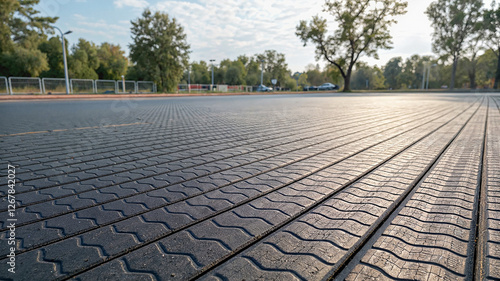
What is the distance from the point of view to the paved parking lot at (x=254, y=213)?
5.90ft

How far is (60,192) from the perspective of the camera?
3.08 metres

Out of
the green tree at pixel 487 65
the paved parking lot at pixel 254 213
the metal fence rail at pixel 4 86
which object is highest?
the green tree at pixel 487 65

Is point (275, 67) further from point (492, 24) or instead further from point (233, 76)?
point (492, 24)

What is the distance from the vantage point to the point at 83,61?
52531 mm

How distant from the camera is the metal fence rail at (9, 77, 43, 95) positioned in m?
28.1

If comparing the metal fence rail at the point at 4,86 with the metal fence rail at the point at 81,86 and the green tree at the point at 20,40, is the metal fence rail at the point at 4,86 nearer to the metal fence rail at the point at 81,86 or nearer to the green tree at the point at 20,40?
the metal fence rail at the point at 81,86

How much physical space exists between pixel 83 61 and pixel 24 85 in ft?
87.8

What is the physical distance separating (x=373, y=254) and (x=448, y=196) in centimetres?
161

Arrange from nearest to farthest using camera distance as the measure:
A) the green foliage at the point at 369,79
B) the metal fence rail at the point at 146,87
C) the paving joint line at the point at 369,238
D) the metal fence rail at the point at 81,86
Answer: the paving joint line at the point at 369,238
the metal fence rail at the point at 81,86
the metal fence rail at the point at 146,87
the green foliage at the point at 369,79

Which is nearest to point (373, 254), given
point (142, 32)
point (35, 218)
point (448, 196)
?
point (448, 196)

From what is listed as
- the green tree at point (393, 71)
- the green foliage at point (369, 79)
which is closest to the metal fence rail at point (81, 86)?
the green foliage at point (369, 79)

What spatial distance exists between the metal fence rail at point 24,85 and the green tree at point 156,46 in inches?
542

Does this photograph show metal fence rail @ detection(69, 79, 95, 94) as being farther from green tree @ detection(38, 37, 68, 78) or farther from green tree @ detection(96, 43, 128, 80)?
green tree @ detection(96, 43, 128, 80)

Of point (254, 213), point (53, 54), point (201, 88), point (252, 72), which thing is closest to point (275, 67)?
point (252, 72)
